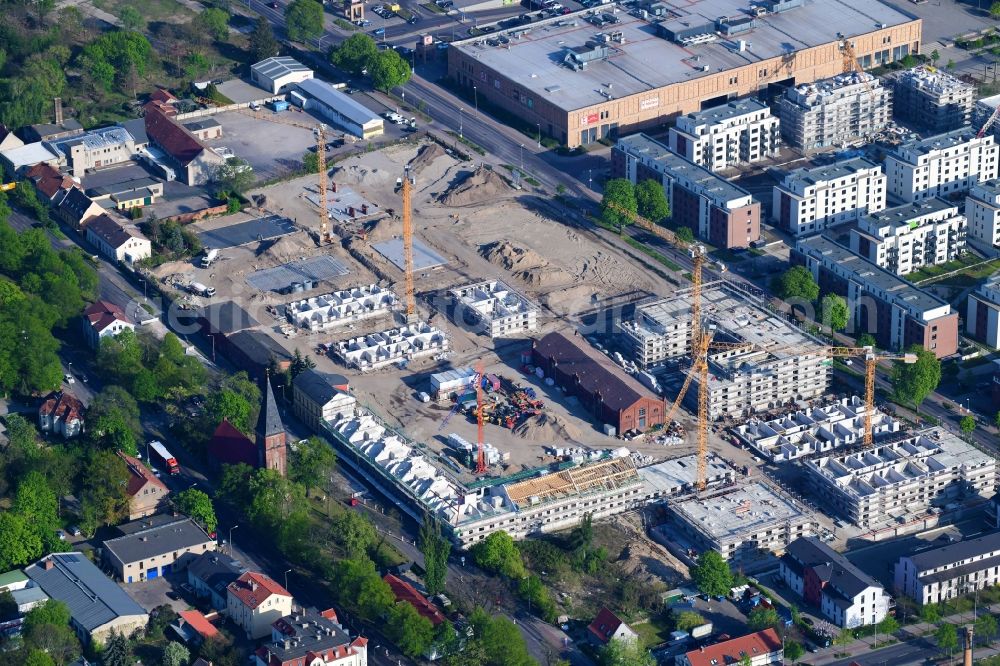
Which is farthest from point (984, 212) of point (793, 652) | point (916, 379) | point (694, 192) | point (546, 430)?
point (793, 652)

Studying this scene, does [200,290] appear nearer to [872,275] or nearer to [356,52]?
[356,52]

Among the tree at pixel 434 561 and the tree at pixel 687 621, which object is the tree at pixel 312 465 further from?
the tree at pixel 687 621

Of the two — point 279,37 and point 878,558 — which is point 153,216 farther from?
point 878,558

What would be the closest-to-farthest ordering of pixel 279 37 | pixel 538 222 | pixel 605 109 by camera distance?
pixel 538 222 < pixel 605 109 < pixel 279 37

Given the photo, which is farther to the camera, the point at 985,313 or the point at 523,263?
the point at 523,263

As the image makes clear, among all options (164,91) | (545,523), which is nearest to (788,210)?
(545,523)

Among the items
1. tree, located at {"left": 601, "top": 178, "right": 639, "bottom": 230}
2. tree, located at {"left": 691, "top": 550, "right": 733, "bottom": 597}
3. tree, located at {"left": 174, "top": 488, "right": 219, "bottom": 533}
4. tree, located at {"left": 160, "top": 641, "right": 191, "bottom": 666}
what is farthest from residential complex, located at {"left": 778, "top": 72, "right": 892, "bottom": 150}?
tree, located at {"left": 160, "top": 641, "right": 191, "bottom": 666}
